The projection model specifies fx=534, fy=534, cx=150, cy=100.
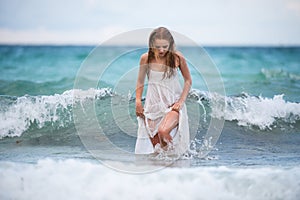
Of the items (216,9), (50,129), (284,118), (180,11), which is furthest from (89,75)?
(284,118)

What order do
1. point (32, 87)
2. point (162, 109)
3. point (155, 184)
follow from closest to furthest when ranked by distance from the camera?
point (155, 184), point (162, 109), point (32, 87)

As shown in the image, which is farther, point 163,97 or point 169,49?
point 163,97

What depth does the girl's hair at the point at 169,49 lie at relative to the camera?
135 inches

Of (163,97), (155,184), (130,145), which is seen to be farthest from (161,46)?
(130,145)

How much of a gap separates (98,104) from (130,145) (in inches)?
36.5

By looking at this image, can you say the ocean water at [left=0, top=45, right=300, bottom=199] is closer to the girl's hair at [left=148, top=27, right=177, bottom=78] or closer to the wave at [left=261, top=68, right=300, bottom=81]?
the girl's hair at [left=148, top=27, right=177, bottom=78]

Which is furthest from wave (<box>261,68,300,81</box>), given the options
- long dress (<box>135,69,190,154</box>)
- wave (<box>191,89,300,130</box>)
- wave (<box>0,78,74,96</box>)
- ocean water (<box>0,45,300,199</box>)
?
long dress (<box>135,69,190,154</box>)

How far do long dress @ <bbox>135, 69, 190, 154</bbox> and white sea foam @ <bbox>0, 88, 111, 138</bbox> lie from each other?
1.46m

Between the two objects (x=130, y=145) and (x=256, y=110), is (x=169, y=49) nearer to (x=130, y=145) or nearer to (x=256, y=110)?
(x=130, y=145)

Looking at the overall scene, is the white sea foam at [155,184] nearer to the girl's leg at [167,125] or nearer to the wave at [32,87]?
the girl's leg at [167,125]

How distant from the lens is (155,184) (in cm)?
329

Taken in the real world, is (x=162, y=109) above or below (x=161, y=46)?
Result: below

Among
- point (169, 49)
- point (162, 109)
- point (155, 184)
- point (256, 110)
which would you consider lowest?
point (155, 184)

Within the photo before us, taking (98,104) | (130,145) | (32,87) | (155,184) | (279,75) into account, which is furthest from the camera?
(279,75)
